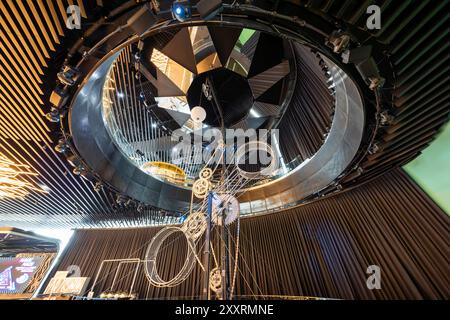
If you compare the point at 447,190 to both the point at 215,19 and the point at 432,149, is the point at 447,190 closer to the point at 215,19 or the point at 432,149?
the point at 432,149

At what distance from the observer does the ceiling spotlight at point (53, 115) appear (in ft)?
11.1

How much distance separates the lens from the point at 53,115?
3406 mm

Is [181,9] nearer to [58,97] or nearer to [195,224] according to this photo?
[58,97]

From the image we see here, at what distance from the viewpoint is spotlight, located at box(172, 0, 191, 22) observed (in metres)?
2.16

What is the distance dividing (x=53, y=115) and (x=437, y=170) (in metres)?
6.52

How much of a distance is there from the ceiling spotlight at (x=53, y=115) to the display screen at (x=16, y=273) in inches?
271

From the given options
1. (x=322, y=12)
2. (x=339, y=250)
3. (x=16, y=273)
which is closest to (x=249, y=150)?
(x=322, y=12)

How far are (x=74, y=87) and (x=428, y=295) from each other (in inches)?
251

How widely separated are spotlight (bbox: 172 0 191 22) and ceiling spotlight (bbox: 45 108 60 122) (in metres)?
2.54

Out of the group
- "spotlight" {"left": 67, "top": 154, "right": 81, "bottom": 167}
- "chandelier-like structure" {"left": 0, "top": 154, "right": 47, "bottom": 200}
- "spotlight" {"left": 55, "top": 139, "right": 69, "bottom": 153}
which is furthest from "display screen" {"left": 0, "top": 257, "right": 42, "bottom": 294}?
"spotlight" {"left": 55, "top": 139, "right": 69, "bottom": 153}

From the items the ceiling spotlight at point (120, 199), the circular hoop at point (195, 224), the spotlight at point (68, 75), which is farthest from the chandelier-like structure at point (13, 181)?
the circular hoop at point (195, 224)
